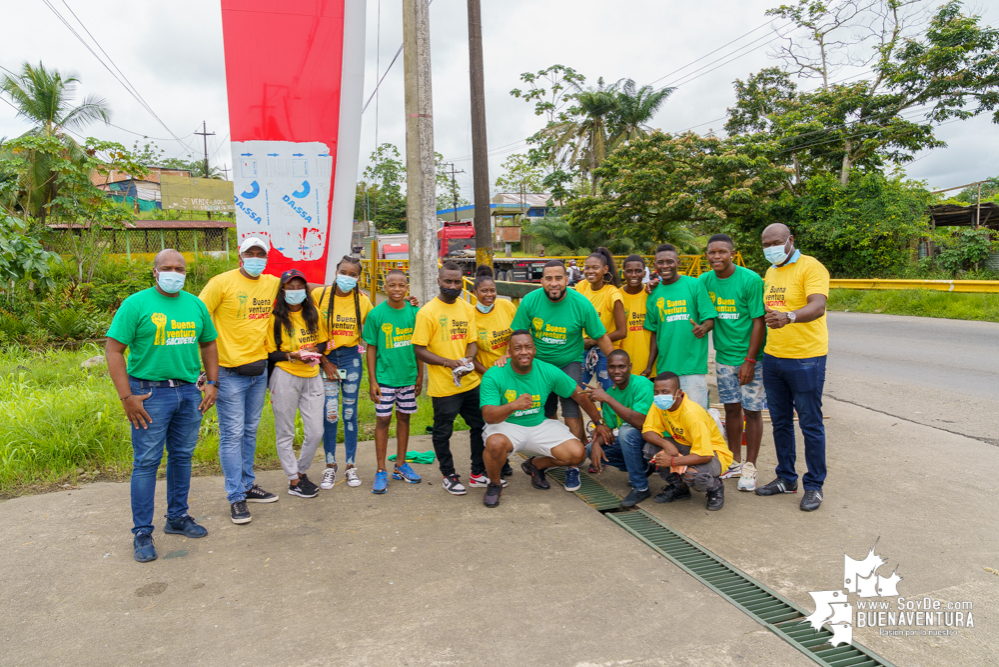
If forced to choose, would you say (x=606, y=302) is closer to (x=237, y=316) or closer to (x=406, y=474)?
(x=406, y=474)

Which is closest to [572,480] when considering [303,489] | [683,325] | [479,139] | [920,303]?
[683,325]

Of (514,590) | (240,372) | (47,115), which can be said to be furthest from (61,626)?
(47,115)

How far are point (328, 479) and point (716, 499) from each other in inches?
116

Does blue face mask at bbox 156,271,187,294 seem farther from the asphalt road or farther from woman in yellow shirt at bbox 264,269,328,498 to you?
the asphalt road

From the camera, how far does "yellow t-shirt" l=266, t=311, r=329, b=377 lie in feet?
15.4

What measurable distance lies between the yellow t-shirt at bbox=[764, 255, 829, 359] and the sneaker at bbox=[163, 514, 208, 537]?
4110 mm

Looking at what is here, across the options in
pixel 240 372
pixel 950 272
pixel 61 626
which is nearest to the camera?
pixel 61 626

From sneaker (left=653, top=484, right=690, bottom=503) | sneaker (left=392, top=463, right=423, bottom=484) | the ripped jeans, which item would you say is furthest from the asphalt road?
the ripped jeans

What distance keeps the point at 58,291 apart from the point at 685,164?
1910 centimetres

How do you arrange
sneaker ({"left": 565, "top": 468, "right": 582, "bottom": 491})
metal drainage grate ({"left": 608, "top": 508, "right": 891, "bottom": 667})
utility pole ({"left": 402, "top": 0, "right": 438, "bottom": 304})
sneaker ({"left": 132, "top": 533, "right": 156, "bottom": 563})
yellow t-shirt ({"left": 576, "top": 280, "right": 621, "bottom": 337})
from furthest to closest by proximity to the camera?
utility pole ({"left": 402, "top": 0, "right": 438, "bottom": 304}) → yellow t-shirt ({"left": 576, "top": 280, "right": 621, "bottom": 337}) → sneaker ({"left": 565, "top": 468, "right": 582, "bottom": 491}) → sneaker ({"left": 132, "top": 533, "right": 156, "bottom": 563}) → metal drainage grate ({"left": 608, "top": 508, "right": 891, "bottom": 667})

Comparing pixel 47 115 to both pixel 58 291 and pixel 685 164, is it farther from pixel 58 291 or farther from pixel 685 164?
pixel 685 164

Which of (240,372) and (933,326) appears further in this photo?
(933,326)

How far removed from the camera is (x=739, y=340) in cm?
491

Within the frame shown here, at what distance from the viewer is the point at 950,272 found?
18250mm
